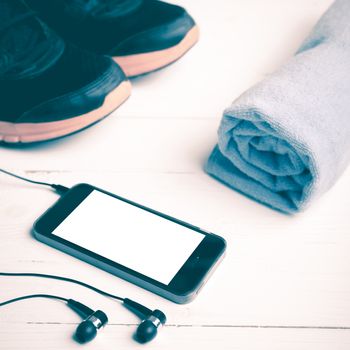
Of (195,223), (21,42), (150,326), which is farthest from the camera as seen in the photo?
(21,42)

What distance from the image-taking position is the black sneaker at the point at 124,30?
29.4 inches

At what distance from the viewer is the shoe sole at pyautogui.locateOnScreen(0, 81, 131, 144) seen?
0.64m

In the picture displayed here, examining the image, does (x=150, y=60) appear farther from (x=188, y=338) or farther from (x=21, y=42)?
(x=188, y=338)

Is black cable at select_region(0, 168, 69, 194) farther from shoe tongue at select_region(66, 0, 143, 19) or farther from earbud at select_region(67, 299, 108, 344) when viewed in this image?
shoe tongue at select_region(66, 0, 143, 19)

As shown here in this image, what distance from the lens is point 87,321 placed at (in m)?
0.46

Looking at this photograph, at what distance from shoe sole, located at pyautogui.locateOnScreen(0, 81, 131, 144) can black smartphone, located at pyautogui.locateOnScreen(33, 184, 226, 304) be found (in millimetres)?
100

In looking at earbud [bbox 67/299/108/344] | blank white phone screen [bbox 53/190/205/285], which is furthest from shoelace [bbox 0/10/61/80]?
earbud [bbox 67/299/108/344]

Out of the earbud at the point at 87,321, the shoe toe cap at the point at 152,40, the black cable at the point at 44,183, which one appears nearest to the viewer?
the earbud at the point at 87,321

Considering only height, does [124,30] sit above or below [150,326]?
above

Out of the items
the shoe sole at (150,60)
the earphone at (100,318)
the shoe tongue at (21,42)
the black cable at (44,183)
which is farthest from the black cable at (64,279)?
the shoe sole at (150,60)

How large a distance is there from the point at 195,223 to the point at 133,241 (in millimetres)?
80

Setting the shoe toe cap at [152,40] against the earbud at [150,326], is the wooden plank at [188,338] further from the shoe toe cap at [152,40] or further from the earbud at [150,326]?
the shoe toe cap at [152,40]

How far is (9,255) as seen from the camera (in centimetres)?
53

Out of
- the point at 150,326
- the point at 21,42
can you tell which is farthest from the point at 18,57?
the point at 150,326
